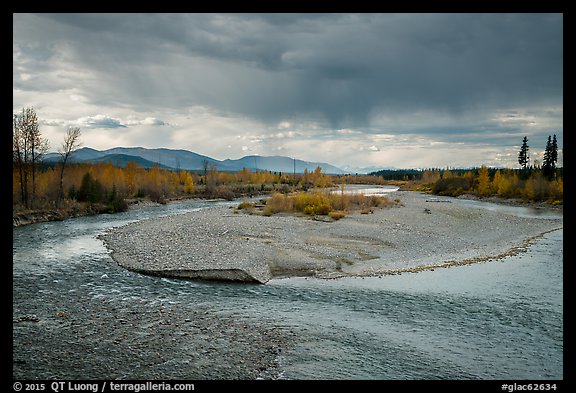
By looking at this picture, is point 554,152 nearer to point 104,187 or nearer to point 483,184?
point 483,184

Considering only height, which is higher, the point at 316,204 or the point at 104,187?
the point at 104,187

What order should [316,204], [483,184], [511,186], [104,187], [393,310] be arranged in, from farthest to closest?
1. [483,184]
2. [511,186]
3. [104,187]
4. [316,204]
5. [393,310]

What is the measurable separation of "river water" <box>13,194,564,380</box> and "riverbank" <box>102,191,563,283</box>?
1.17 m

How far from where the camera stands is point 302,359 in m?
9.19

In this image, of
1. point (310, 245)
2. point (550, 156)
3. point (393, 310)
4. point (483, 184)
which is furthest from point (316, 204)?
point (550, 156)

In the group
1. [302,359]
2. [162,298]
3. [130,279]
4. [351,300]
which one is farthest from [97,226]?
[302,359]

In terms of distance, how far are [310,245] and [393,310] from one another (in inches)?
435

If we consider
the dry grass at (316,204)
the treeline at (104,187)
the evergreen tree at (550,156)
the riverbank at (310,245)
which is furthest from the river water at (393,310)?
the evergreen tree at (550,156)

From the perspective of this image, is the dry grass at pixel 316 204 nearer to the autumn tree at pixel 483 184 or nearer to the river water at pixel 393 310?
the river water at pixel 393 310

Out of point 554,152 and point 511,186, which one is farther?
point 554,152

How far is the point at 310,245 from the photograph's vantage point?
77.9 feet

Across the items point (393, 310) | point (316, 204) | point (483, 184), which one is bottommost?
point (393, 310)

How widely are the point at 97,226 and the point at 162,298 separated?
23798 mm
